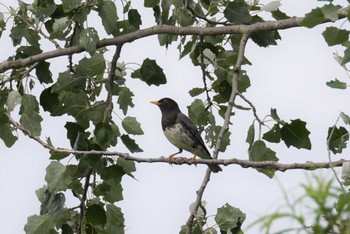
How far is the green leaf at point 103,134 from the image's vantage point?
5857 millimetres

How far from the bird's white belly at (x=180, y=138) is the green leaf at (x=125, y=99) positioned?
193 cm

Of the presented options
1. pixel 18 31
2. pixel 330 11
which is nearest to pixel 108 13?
pixel 18 31

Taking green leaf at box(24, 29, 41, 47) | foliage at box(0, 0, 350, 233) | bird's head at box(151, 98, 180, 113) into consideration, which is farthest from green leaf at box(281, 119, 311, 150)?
bird's head at box(151, 98, 180, 113)

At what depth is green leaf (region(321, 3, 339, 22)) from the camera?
10.6 feet

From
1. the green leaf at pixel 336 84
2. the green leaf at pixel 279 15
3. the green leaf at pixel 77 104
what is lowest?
the green leaf at pixel 336 84

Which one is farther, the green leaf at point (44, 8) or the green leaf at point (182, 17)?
the green leaf at point (182, 17)

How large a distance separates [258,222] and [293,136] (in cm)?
509

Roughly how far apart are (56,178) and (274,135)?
1756 mm

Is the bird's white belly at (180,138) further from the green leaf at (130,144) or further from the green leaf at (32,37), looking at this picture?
the green leaf at (130,144)

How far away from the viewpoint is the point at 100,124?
595cm

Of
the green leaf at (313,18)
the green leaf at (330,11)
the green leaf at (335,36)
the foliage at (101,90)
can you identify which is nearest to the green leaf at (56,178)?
the foliage at (101,90)

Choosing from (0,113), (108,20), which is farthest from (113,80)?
(0,113)

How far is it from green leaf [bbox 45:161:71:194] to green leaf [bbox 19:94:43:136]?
329 mm

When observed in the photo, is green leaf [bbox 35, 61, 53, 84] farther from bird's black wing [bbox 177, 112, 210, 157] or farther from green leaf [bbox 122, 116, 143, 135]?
bird's black wing [bbox 177, 112, 210, 157]
